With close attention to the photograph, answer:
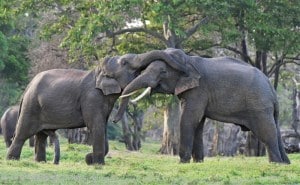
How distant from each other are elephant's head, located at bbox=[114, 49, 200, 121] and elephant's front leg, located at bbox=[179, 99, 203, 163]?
0.48 metres

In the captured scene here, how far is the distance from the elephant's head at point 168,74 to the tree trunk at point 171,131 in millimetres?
14490

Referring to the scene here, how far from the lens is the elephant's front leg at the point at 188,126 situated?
68.2 ft

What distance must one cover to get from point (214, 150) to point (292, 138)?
7.22 meters

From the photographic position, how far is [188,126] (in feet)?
68.3

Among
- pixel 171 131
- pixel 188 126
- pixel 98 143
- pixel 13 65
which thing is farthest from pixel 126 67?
pixel 13 65

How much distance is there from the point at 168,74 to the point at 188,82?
0.62 metres

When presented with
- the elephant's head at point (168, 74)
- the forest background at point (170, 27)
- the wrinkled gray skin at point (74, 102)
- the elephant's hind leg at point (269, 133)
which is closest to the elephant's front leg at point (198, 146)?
the elephant's head at point (168, 74)

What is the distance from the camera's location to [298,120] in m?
42.3

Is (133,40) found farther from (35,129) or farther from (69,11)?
(35,129)

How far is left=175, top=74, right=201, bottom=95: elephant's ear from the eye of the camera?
20766 millimetres

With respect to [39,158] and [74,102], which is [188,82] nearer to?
[74,102]

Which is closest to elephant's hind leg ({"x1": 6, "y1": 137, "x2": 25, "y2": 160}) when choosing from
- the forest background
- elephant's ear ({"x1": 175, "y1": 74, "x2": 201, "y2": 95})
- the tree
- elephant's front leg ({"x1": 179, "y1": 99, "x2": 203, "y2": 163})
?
elephant's front leg ({"x1": 179, "y1": 99, "x2": 203, "y2": 163})

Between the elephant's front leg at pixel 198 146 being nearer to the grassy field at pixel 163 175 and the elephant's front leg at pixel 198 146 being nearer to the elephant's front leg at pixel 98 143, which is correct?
the grassy field at pixel 163 175

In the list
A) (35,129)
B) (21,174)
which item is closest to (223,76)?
(35,129)
